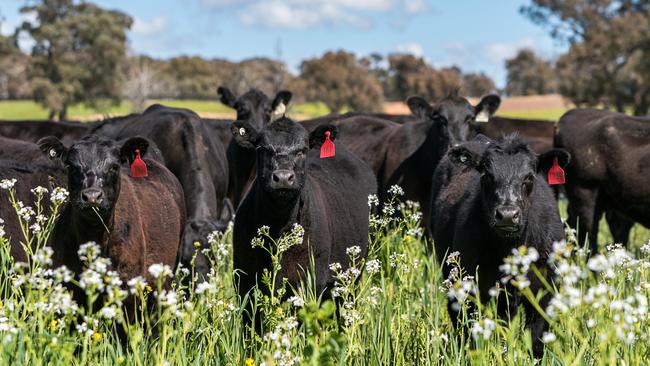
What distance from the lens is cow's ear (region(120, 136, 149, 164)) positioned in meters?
6.25

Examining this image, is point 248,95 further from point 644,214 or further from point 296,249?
point 296,249

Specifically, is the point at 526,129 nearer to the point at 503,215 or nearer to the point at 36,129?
the point at 36,129

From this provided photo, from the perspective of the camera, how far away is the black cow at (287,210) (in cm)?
573

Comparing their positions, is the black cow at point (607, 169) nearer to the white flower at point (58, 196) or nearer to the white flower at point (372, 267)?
the white flower at point (372, 267)

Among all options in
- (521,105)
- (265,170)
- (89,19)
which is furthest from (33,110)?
(265,170)

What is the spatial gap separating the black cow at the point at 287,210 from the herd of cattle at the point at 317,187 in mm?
11

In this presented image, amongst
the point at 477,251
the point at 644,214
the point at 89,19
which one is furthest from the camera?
the point at 89,19

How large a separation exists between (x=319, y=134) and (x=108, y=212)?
1.87 m

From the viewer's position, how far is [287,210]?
19.3ft

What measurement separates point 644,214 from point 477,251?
4634 millimetres

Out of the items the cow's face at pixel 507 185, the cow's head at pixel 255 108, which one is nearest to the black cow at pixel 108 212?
the cow's face at pixel 507 185

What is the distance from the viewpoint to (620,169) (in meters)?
9.59

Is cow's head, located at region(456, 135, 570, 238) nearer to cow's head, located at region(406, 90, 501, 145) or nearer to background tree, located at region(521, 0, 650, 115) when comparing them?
cow's head, located at region(406, 90, 501, 145)

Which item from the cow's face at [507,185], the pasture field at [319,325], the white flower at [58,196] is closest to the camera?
the pasture field at [319,325]
